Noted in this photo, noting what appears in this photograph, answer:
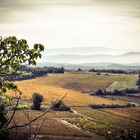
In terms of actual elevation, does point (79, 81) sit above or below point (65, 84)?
above

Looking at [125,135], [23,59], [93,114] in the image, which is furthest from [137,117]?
[23,59]

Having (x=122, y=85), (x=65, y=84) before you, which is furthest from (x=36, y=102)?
(x=122, y=85)

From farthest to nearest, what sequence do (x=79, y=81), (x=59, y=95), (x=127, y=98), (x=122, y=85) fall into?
1. (x=79, y=81)
2. (x=122, y=85)
3. (x=127, y=98)
4. (x=59, y=95)

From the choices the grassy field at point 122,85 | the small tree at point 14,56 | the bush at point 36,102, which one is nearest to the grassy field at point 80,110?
the grassy field at point 122,85

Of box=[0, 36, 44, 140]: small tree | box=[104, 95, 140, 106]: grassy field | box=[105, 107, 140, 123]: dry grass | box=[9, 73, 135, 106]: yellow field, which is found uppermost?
box=[0, 36, 44, 140]: small tree

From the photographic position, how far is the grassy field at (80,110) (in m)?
87.2

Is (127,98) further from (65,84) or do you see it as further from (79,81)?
(79,81)

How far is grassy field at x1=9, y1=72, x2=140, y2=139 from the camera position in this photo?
8720 cm

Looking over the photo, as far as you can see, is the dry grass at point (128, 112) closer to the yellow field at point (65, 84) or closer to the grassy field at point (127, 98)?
the yellow field at point (65, 84)

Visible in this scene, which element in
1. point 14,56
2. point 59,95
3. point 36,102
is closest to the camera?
point 14,56

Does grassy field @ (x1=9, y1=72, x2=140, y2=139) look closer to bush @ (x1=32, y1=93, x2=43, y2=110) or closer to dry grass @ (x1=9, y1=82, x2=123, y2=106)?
dry grass @ (x1=9, y1=82, x2=123, y2=106)

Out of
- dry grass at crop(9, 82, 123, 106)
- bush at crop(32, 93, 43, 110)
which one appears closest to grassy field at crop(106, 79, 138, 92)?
dry grass at crop(9, 82, 123, 106)

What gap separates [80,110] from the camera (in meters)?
119

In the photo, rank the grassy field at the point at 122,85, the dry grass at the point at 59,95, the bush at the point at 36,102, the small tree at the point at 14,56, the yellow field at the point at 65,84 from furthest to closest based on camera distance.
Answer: the grassy field at the point at 122,85, the yellow field at the point at 65,84, the dry grass at the point at 59,95, the bush at the point at 36,102, the small tree at the point at 14,56
